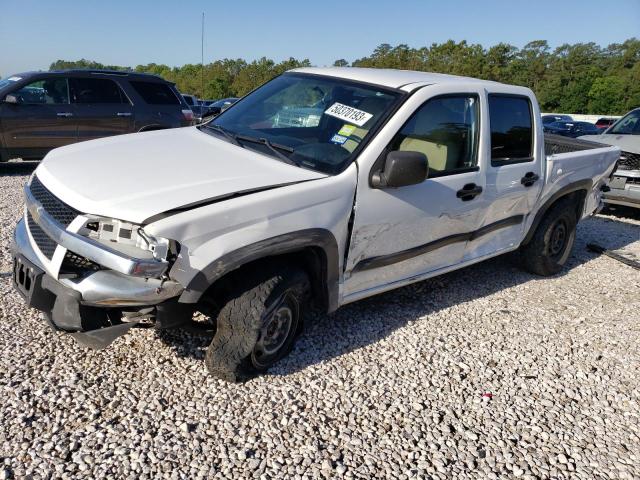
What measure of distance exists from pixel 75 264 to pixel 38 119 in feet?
22.8

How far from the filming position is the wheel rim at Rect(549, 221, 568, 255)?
17.4ft

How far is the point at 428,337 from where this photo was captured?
388 centimetres

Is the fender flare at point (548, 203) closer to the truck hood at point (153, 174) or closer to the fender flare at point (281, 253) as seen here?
the fender flare at point (281, 253)

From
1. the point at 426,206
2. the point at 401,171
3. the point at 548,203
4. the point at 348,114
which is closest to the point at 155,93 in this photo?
the point at 348,114

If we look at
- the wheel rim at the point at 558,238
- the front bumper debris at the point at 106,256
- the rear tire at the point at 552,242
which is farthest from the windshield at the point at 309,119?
the wheel rim at the point at 558,238

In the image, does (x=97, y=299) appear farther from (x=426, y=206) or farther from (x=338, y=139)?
(x=426, y=206)

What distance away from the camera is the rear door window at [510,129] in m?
4.16

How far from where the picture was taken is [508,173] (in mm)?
4250

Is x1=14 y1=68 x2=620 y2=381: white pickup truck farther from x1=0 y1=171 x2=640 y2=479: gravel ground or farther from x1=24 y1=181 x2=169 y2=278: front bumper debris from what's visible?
x1=0 y1=171 x2=640 y2=479: gravel ground

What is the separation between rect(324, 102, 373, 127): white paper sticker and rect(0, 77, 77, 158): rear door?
6509 mm

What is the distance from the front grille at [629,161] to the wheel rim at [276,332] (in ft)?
21.8

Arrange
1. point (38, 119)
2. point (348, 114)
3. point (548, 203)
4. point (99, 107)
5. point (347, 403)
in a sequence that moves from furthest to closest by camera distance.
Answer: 1. point (99, 107)
2. point (38, 119)
3. point (548, 203)
4. point (348, 114)
5. point (347, 403)

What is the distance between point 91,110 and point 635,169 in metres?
8.67

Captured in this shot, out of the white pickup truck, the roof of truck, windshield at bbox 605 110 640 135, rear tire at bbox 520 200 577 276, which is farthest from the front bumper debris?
windshield at bbox 605 110 640 135
